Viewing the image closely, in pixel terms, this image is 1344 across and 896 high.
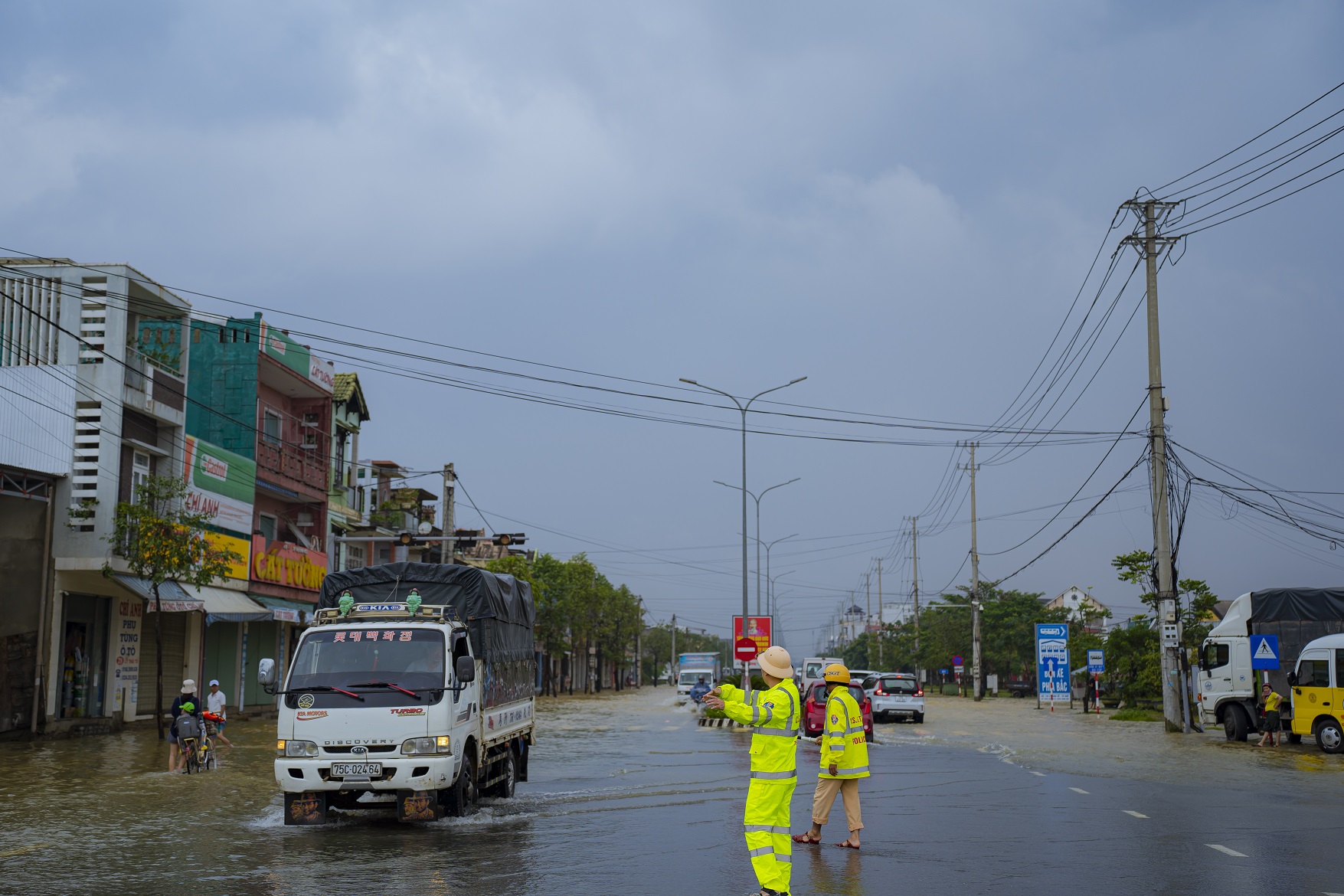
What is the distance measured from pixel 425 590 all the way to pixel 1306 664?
20792mm

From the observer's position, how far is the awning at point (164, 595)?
28578 millimetres

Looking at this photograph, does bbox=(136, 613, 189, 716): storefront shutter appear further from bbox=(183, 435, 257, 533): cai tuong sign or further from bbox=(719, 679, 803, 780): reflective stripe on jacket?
bbox=(719, 679, 803, 780): reflective stripe on jacket

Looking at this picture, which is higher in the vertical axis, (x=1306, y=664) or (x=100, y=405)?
(x=100, y=405)

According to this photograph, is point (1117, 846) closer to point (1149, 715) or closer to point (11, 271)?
point (11, 271)

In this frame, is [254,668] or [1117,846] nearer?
[1117,846]

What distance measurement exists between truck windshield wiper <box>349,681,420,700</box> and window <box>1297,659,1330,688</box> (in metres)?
21.4

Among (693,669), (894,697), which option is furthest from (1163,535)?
(693,669)

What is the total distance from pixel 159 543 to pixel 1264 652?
26.7 meters

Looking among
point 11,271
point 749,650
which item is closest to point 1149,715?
point 749,650

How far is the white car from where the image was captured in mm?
39625

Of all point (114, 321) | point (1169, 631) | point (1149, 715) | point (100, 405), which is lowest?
point (1149, 715)

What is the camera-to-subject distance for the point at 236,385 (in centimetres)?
3878

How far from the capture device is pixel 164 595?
3022 cm

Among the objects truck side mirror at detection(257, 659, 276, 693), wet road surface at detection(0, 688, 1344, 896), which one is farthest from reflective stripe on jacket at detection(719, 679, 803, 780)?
truck side mirror at detection(257, 659, 276, 693)
